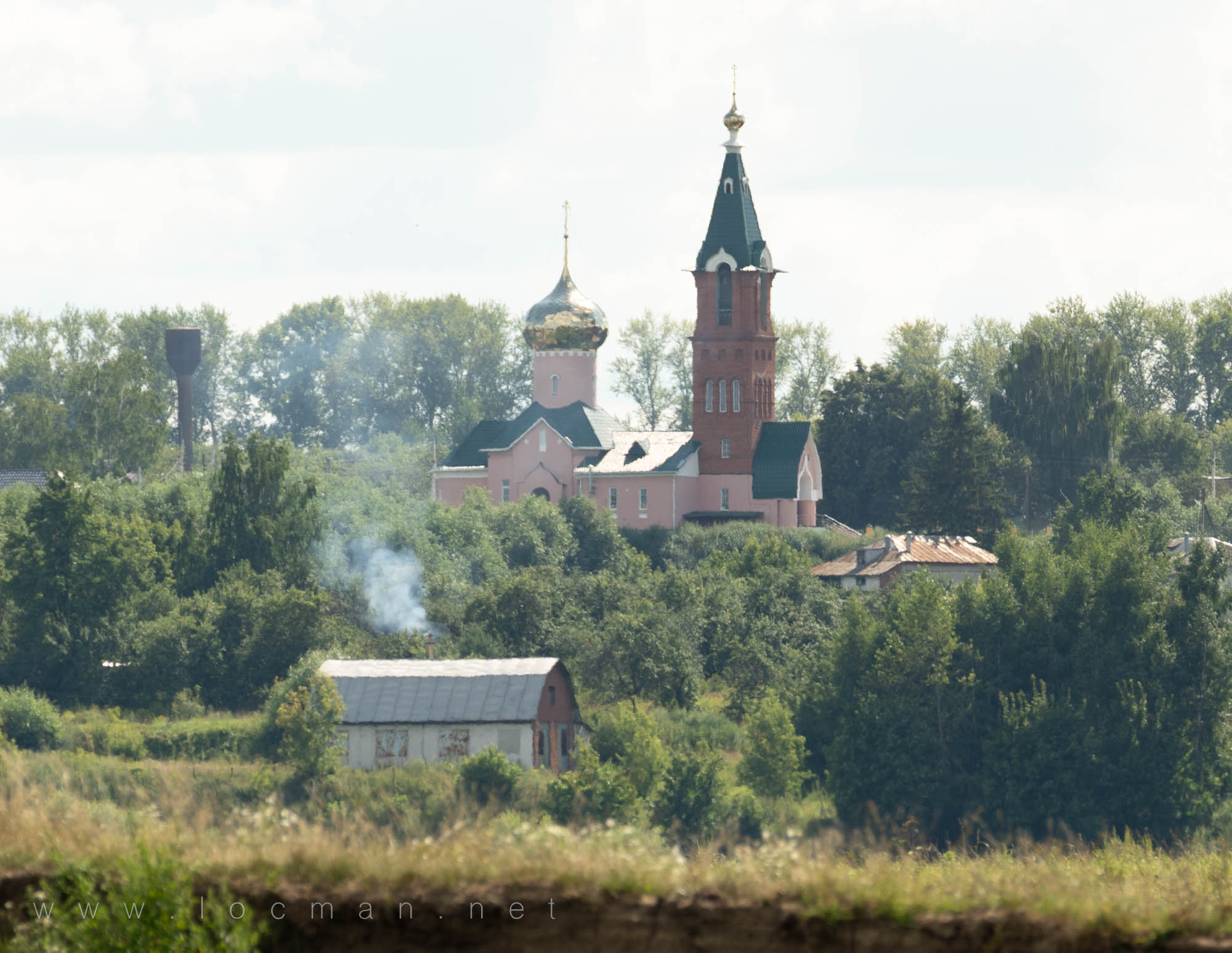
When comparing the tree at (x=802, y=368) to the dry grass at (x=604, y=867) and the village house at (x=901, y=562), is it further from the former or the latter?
the dry grass at (x=604, y=867)

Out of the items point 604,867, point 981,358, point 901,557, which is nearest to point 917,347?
point 981,358

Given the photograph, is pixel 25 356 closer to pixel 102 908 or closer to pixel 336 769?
pixel 336 769

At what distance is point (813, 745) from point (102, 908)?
1282 inches

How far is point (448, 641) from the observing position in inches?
1718

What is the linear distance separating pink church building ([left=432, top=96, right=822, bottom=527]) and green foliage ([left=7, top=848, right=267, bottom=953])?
53.9 meters

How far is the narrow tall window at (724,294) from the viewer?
207ft

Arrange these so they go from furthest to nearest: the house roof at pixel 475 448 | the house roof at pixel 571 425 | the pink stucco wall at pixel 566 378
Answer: the pink stucco wall at pixel 566 378, the house roof at pixel 475 448, the house roof at pixel 571 425

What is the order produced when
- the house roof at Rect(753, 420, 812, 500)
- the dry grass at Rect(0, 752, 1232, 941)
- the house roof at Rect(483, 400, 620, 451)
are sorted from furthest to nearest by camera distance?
1. the house roof at Rect(483, 400, 620, 451)
2. the house roof at Rect(753, 420, 812, 500)
3. the dry grass at Rect(0, 752, 1232, 941)

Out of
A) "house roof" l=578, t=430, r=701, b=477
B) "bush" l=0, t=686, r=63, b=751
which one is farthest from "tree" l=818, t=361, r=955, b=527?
"bush" l=0, t=686, r=63, b=751

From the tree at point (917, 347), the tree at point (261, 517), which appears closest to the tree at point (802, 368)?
the tree at point (917, 347)

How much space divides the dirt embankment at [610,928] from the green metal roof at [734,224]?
55.8m

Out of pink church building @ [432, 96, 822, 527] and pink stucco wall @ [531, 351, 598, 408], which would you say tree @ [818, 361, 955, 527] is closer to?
pink church building @ [432, 96, 822, 527]

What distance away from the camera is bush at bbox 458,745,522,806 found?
3372 centimetres

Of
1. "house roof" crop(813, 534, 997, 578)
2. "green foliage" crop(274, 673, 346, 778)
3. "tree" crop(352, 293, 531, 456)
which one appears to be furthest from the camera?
"tree" crop(352, 293, 531, 456)
